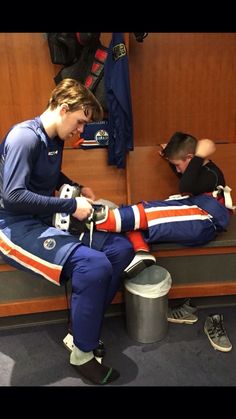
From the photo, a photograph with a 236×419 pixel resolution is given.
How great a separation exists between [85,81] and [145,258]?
1.07 meters

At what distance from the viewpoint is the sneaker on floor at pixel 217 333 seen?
5.06 ft

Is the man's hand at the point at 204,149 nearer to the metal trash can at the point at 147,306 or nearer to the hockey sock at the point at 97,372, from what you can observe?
the metal trash can at the point at 147,306

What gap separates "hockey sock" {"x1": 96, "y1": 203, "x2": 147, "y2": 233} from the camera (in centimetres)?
154

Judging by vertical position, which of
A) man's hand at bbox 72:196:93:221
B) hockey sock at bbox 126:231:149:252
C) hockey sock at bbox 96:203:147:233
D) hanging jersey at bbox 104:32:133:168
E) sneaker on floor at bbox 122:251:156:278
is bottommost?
sneaker on floor at bbox 122:251:156:278

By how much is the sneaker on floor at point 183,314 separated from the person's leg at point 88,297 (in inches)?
18.8

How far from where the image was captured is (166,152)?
6.33ft

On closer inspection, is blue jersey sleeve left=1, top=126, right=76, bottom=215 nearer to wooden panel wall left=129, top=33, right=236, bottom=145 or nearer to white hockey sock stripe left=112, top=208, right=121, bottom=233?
white hockey sock stripe left=112, top=208, right=121, bottom=233

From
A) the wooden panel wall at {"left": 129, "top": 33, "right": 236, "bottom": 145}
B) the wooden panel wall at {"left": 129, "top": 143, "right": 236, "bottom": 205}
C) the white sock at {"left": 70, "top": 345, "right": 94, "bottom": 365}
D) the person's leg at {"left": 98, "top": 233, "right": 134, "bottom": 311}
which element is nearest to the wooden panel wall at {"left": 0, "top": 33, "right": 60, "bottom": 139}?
the wooden panel wall at {"left": 129, "top": 33, "right": 236, "bottom": 145}

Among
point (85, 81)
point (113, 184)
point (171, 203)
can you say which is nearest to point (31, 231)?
point (171, 203)

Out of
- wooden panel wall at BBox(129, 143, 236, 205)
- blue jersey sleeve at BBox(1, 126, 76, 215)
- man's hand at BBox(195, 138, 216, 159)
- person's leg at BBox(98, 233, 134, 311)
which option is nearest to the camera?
blue jersey sleeve at BBox(1, 126, 76, 215)

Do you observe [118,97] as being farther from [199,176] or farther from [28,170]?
[28,170]

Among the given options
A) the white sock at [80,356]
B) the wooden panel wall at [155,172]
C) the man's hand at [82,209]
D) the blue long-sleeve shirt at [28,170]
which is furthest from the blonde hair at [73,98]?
the white sock at [80,356]
